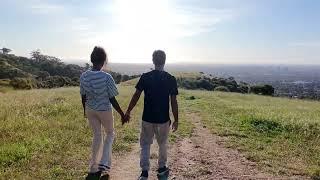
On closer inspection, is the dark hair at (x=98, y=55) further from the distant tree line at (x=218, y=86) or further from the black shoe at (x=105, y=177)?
the distant tree line at (x=218, y=86)

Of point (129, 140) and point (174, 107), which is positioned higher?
point (174, 107)

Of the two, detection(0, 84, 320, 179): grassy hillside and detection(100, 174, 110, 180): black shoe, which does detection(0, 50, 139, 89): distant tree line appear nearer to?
detection(0, 84, 320, 179): grassy hillside

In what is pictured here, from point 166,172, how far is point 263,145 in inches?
249

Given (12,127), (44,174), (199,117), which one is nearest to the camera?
(44,174)

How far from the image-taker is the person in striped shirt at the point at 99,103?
380 inches

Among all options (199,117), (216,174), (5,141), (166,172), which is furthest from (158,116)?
(199,117)

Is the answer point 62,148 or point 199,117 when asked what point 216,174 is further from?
point 199,117

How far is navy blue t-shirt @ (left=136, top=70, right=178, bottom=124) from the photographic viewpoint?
31.6ft

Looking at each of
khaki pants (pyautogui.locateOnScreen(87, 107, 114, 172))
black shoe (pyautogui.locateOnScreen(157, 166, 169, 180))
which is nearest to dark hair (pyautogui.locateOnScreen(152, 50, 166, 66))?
khaki pants (pyautogui.locateOnScreen(87, 107, 114, 172))

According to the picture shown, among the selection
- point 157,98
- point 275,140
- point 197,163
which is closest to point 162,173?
point 157,98

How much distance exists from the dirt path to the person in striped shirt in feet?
2.04

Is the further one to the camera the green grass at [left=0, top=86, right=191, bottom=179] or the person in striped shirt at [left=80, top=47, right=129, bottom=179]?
the green grass at [left=0, top=86, right=191, bottom=179]

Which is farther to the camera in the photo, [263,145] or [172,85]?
[263,145]

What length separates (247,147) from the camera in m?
15.0
